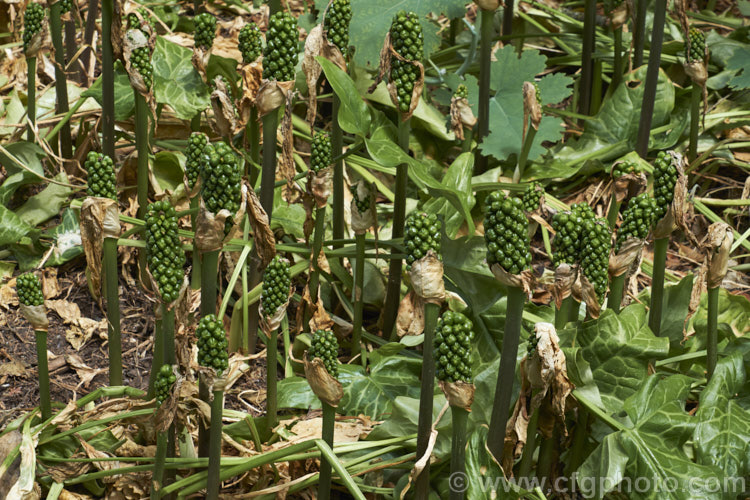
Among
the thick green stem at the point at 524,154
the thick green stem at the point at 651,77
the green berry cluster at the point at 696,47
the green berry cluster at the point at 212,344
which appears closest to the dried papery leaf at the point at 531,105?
the thick green stem at the point at 524,154

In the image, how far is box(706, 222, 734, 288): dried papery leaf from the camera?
1.35 metres

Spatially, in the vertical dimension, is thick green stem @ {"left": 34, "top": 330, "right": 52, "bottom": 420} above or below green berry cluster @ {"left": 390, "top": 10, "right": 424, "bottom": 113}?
below

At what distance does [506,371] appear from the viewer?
1175 millimetres

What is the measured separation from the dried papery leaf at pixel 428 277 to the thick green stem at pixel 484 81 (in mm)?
Answer: 898

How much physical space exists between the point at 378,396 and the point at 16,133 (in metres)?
1.22

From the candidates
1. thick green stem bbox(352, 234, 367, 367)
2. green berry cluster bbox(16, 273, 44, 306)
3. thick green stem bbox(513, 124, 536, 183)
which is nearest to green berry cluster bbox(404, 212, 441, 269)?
thick green stem bbox(352, 234, 367, 367)

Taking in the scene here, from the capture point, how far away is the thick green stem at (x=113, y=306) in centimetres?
144

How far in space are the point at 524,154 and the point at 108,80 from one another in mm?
987

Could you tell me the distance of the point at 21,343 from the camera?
1.76 metres

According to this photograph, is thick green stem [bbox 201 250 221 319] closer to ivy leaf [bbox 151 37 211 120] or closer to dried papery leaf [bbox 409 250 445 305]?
dried papery leaf [bbox 409 250 445 305]

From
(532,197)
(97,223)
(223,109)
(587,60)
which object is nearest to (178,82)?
(223,109)

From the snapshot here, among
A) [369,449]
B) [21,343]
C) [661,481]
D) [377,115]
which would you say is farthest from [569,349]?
[21,343]

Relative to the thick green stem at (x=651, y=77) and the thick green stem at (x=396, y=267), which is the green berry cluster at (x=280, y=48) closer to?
the thick green stem at (x=396, y=267)

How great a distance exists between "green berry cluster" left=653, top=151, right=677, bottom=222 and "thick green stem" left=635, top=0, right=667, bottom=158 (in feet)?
2.17
